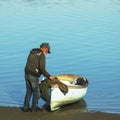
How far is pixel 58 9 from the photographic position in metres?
39.7

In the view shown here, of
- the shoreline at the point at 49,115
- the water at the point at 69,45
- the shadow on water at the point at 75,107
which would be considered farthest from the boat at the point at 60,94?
the water at the point at 69,45

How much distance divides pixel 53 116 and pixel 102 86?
480cm

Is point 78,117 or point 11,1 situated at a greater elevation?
point 11,1

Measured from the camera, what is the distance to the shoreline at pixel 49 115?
38.3 feet

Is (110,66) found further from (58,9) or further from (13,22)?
(58,9)

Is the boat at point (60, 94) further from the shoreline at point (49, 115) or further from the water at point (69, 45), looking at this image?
the water at point (69, 45)

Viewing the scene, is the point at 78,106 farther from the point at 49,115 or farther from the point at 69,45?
the point at 69,45

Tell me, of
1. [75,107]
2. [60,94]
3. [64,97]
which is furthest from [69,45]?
[60,94]

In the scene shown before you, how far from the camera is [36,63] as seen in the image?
11.7 metres

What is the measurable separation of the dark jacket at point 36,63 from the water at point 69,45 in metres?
2.47

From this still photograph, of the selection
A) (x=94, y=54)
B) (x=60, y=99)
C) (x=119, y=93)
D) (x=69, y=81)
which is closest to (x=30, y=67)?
(x=60, y=99)

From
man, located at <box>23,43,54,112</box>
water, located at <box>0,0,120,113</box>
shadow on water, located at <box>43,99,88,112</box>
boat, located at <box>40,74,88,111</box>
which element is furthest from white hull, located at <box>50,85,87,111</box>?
water, located at <box>0,0,120,113</box>

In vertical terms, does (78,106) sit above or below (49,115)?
below

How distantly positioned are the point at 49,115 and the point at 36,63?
5.21 feet
